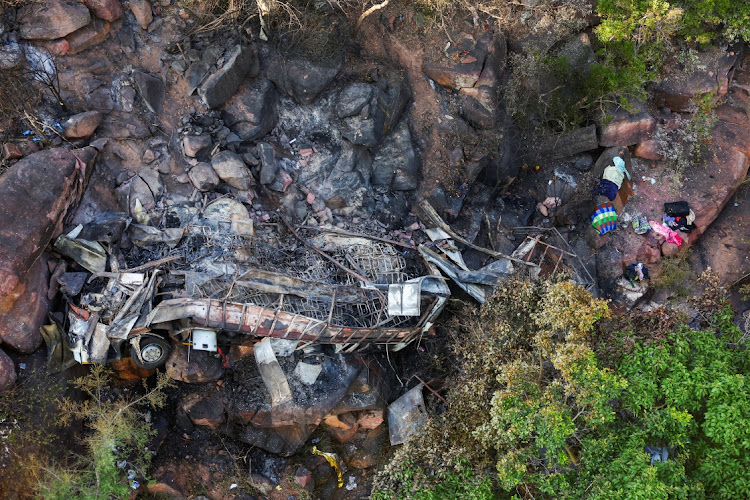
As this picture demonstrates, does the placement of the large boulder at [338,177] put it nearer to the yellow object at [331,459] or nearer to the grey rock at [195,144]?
the grey rock at [195,144]

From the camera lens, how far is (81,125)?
9.43m

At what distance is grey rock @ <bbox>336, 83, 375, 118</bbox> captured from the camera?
432 inches

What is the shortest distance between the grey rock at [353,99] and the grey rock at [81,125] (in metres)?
4.00

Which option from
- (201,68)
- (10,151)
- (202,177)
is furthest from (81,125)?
(201,68)

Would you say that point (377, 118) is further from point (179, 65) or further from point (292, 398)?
point (292, 398)

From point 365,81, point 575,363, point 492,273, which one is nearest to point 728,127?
point 492,273

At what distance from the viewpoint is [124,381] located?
9430 mm

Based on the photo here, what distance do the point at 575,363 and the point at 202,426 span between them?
20.1 feet

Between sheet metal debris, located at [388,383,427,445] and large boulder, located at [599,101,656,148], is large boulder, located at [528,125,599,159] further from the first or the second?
sheet metal debris, located at [388,383,427,445]

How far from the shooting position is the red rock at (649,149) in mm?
12500

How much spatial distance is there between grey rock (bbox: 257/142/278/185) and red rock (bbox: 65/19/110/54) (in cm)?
296

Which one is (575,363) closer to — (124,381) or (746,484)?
(746,484)

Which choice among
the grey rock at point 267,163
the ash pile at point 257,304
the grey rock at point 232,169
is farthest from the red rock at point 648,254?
the grey rock at point 232,169

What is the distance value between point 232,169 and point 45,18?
3511 mm
